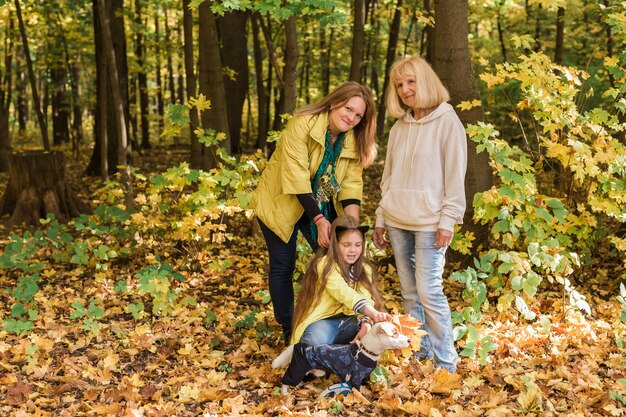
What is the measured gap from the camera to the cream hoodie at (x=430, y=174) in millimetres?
3592

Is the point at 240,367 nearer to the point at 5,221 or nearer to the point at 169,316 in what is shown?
the point at 169,316

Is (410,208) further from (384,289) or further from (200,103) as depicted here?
(200,103)

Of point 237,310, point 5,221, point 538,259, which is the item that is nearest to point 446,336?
point 538,259

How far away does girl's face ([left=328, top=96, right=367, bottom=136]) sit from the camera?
3.74 m

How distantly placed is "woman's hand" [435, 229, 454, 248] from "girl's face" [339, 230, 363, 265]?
0.46 m

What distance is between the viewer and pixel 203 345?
4.56m

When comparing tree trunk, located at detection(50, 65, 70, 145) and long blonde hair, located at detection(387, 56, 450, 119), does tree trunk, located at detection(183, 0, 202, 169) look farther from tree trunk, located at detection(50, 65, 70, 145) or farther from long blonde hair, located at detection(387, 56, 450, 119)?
tree trunk, located at detection(50, 65, 70, 145)

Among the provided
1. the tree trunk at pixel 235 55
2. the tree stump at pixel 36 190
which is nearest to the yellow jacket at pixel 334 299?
the tree stump at pixel 36 190

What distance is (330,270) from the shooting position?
12.1 feet

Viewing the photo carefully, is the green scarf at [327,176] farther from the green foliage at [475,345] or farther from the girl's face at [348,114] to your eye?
the green foliage at [475,345]

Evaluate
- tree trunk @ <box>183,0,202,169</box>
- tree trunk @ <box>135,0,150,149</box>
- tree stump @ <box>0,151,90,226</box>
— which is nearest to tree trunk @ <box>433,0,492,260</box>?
tree trunk @ <box>183,0,202,169</box>

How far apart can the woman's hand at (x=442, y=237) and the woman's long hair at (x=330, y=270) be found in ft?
1.48

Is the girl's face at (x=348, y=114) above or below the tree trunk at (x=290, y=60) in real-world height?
below

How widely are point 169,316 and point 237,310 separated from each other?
576 mm
